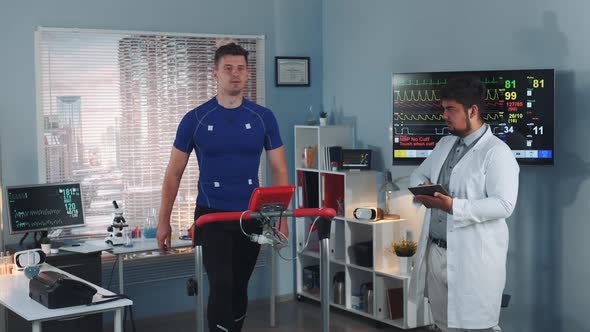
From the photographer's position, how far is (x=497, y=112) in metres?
5.16

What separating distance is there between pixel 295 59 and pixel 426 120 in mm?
1665

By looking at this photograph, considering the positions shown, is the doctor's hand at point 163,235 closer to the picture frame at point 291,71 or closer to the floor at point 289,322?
the floor at point 289,322

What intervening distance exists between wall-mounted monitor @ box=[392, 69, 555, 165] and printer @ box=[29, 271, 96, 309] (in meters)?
2.65

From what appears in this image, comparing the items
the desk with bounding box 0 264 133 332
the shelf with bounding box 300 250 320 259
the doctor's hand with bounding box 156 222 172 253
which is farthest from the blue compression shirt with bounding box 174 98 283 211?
the shelf with bounding box 300 250 320 259

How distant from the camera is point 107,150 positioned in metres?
6.16

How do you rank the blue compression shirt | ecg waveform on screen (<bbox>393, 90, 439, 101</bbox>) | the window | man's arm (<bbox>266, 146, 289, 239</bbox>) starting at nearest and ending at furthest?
the blue compression shirt < man's arm (<bbox>266, 146, 289, 239</bbox>) < ecg waveform on screen (<bbox>393, 90, 439, 101</bbox>) < the window

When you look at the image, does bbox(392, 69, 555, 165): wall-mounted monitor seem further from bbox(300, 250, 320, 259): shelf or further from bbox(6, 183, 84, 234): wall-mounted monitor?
bbox(6, 183, 84, 234): wall-mounted monitor

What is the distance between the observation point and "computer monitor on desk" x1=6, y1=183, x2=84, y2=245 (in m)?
5.50

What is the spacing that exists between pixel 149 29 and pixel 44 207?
5.24ft

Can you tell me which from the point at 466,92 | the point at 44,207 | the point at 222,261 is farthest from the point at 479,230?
the point at 44,207

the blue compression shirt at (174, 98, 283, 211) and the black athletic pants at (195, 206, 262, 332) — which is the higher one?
the blue compression shirt at (174, 98, 283, 211)

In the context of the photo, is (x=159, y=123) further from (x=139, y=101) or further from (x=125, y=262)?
(x=125, y=262)

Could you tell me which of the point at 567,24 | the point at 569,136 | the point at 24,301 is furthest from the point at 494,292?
the point at 24,301

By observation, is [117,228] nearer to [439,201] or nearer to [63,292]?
[63,292]
